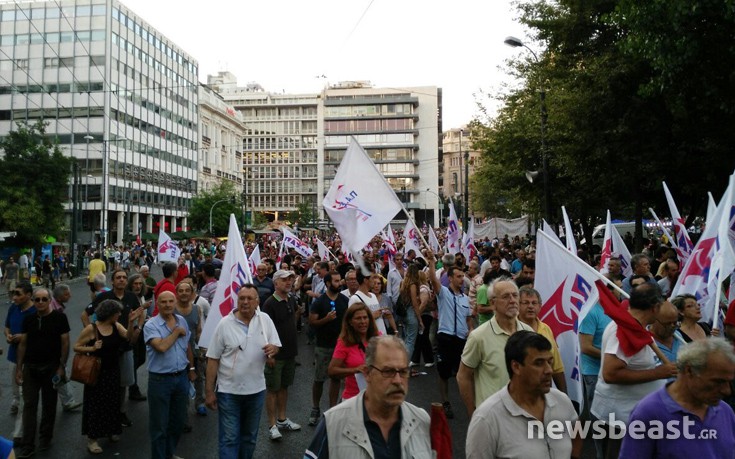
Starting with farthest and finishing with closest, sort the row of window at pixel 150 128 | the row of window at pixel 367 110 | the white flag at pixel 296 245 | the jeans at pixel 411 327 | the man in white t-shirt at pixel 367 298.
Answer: the row of window at pixel 367 110, the row of window at pixel 150 128, the white flag at pixel 296 245, the jeans at pixel 411 327, the man in white t-shirt at pixel 367 298

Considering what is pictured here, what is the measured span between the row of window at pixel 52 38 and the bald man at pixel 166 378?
60231 mm

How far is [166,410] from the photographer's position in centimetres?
535

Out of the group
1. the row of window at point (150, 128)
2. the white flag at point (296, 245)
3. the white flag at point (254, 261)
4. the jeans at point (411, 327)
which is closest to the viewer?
the jeans at point (411, 327)

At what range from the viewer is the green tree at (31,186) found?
29.4 meters

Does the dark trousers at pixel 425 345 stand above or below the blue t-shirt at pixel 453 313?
below

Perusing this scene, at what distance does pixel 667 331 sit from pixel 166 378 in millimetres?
4064

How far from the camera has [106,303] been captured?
19.4ft

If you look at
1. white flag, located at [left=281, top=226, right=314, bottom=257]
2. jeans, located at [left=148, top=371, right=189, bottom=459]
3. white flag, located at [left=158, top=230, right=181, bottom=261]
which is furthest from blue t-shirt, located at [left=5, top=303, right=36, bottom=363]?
white flag, located at [left=281, top=226, right=314, bottom=257]

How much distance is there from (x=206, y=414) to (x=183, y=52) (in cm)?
7587

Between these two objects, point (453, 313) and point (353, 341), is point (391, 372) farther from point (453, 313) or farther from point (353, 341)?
point (453, 313)

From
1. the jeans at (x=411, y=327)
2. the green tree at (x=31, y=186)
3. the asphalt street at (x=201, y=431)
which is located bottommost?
the asphalt street at (x=201, y=431)

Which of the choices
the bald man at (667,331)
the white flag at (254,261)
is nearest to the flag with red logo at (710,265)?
the bald man at (667,331)

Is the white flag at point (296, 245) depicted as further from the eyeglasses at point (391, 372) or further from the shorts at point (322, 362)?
the eyeglasses at point (391, 372)

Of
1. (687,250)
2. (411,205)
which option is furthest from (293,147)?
(687,250)
